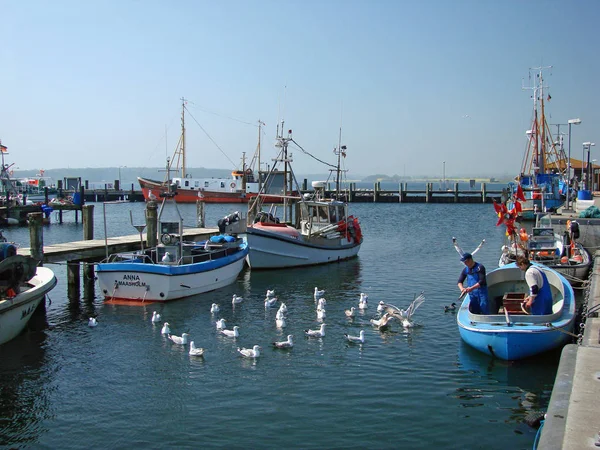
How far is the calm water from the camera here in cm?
1094

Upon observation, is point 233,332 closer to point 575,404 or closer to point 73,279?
point 73,279

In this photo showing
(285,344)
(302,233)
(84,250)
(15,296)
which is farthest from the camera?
(302,233)

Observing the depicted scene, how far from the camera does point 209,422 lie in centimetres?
1145

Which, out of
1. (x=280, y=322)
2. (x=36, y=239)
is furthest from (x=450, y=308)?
(x=36, y=239)

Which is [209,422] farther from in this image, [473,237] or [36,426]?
[473,237]

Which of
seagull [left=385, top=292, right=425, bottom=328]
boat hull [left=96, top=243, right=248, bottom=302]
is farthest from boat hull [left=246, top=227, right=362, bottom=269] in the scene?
seagull [left=385, top=292, right=425, bottom=328]

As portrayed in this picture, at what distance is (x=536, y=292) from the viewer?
1416 centimetres

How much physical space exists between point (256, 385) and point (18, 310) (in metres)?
7.11

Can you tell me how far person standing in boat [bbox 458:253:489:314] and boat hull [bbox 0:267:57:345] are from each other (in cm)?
1099

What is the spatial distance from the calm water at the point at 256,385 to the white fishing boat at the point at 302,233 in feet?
24.0

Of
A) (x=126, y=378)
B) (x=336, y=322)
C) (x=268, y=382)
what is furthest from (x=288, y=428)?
(x=336, y=322)

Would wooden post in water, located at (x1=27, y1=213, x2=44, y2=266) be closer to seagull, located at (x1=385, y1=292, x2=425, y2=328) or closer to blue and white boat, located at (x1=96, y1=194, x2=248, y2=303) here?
blue and white boat, located at (x1=96, y1=194, x2=248, y2=303)

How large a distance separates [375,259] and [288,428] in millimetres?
23348

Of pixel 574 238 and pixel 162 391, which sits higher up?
pixel 574 238
